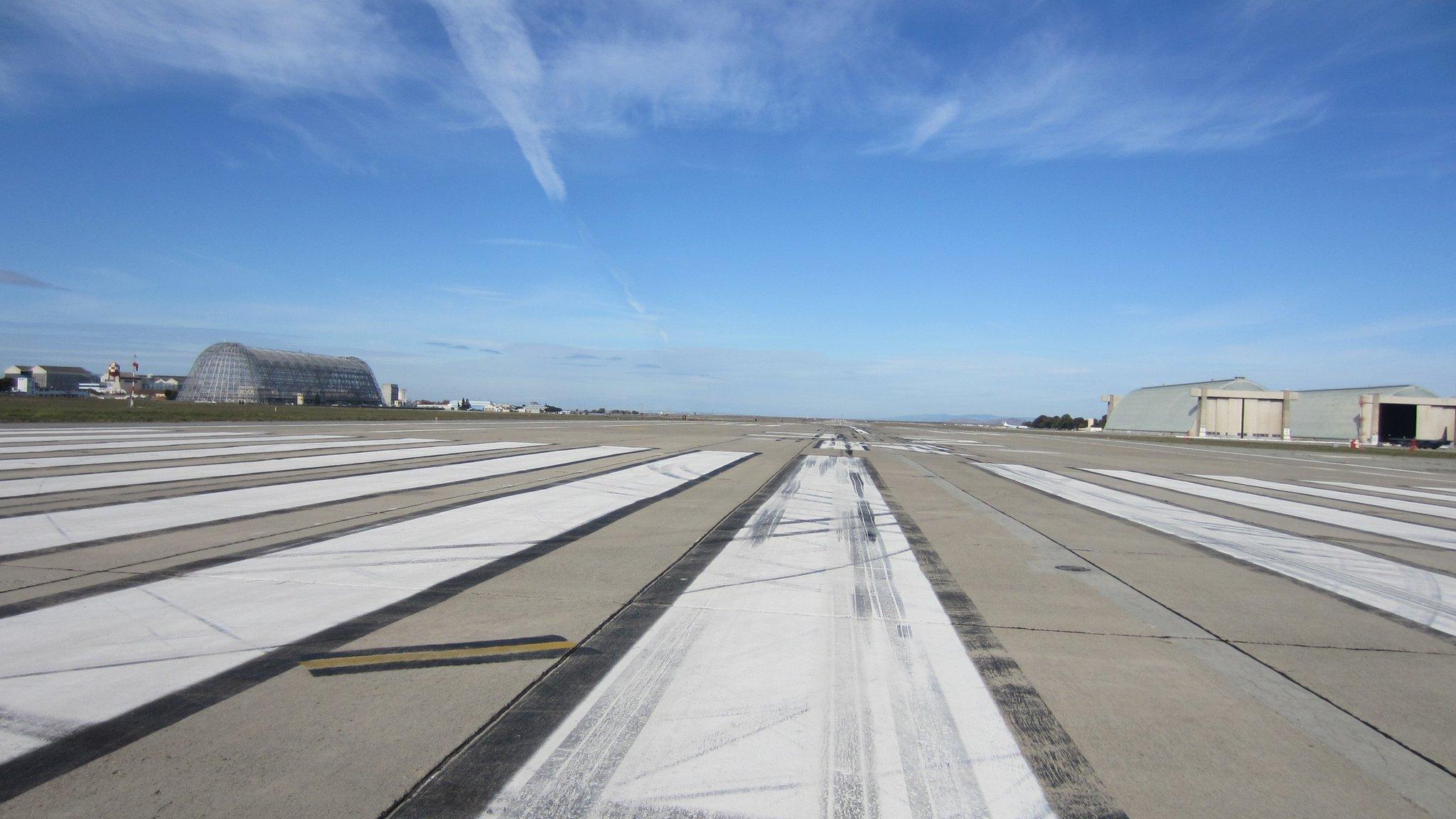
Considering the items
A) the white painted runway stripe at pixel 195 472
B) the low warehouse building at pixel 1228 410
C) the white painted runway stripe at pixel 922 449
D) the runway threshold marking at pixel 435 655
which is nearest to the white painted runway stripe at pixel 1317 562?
the runway threshold marking at pixel 435 655

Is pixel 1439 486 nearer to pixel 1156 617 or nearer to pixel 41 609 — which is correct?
pixel 1156 617

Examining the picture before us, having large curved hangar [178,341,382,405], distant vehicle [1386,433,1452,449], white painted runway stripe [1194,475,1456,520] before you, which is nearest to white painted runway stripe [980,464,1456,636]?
white painted runway stripe [1194,475,1456,520]

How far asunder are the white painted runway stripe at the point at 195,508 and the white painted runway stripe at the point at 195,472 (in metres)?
1.73

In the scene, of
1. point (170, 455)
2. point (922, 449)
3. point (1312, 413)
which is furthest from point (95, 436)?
point (1312, 413)

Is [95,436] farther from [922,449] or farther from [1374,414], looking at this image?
[1374,414]

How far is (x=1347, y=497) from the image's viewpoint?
1378 cm

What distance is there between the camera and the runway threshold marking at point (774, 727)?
8.78 feet

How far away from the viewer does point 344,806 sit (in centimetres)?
258

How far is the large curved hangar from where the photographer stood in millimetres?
116750

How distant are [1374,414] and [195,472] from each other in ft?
281

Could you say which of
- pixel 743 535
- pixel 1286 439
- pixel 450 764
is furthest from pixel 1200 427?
pixel 450 764

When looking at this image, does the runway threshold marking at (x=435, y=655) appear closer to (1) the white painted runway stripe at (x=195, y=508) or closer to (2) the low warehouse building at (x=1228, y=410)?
(1) the white painted runway stripe at (x=195, y=508)

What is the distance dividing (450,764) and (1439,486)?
22.8 meters

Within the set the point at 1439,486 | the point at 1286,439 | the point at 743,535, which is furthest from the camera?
the point at 1286,439
